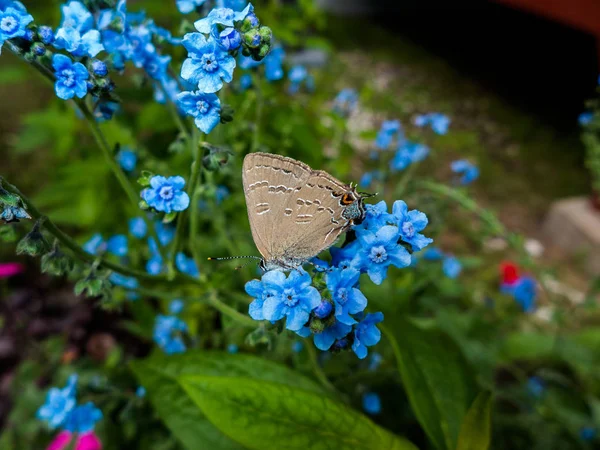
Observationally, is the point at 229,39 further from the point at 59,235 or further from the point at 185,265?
the point at 185,265

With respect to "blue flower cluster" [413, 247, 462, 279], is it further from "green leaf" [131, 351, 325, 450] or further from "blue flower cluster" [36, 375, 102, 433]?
"blue flower cluster" [36, 375, 102, 433]

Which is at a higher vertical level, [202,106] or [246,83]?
[202,106]

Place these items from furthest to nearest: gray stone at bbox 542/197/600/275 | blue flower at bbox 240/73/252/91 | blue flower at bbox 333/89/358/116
Answer: gray stone at bbox 542/197/600/275
blue flower at bbox 333/89/358/116
blue flower at bbox 240/73/252/91

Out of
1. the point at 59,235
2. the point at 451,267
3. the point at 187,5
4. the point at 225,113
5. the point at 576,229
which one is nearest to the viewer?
the point at 225,113

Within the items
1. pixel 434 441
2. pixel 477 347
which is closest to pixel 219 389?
pixel 434 441

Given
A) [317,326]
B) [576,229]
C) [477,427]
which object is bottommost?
[576,229]

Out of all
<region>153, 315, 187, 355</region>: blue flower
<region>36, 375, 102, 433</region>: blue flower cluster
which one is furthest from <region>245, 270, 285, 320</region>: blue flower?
<region>153, 315, 187, 355</region>: blue flower

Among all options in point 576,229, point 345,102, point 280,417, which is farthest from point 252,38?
point 576,229
